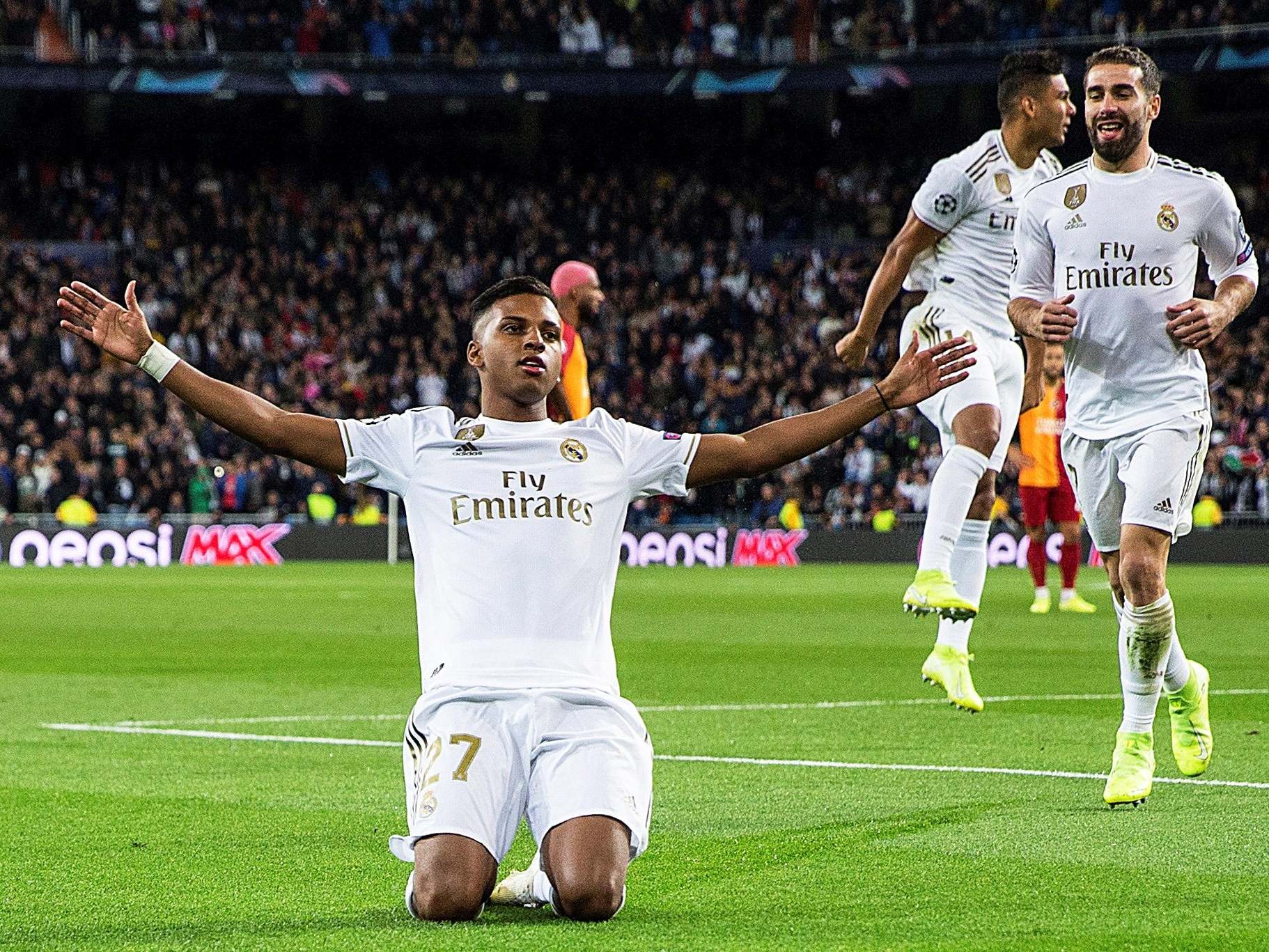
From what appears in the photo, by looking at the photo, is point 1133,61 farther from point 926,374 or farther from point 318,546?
point 318,546

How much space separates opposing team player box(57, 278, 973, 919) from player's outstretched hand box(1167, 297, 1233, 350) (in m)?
1.45

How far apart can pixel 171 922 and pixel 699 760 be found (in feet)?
10.6

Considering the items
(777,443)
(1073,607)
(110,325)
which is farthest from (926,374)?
(1073,607)

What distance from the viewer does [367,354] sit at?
1352 inches

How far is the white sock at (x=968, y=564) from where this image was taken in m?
8.47

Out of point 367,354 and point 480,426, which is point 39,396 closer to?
point 367,354

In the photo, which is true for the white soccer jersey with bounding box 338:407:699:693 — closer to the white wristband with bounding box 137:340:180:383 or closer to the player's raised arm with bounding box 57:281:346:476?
the player's raised arm with bounding box 57:281:346:476

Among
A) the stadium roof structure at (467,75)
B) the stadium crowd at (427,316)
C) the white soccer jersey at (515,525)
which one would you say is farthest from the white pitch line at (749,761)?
the stadium roof structure at (467,75)

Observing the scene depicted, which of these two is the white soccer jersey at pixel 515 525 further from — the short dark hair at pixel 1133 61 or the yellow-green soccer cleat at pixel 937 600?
the yellow-green soccer cleat at pixel 937 600

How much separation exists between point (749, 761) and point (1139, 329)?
7.08ft

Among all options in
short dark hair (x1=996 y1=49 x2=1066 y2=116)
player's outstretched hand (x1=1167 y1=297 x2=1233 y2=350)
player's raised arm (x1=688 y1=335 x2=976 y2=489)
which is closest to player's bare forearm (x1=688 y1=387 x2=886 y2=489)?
player's raised arm (x1=688 y1=335 x2=976 y2=489)

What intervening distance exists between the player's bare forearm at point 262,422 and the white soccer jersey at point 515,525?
0.17 ft

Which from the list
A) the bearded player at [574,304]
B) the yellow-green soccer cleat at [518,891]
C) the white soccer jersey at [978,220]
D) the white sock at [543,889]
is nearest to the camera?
the white sock at [543,889]

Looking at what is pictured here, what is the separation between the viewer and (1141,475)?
6.38 m
